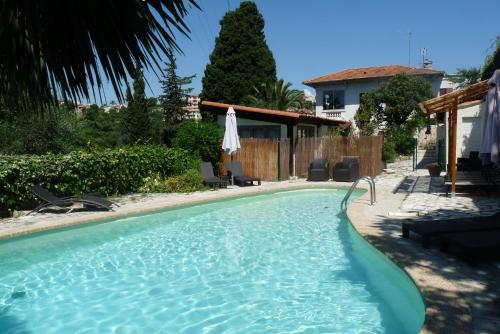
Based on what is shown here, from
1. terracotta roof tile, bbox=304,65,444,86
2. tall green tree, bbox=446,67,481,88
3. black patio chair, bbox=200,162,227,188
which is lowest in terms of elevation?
black patio chair, bbox=200,162,227,188

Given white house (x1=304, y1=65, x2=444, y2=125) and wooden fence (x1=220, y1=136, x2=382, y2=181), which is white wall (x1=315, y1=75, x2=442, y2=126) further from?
wooden fence (x1=220, y1=136, x2=382, y2=181)

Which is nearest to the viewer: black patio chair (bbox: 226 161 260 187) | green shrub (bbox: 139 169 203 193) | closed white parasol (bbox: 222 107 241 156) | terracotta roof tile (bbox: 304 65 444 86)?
green shrub (bbox: 139 169 203 193)

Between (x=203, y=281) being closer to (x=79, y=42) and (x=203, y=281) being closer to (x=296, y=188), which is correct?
(x=79, y=42)

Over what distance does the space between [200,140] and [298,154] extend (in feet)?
16.2

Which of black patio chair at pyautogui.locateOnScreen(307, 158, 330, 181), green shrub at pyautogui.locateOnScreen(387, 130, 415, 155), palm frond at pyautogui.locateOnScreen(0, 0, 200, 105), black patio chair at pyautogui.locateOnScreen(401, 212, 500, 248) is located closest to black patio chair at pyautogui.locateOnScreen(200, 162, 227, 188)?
black patio chair at pyautogui.locateOnScreen(307, 158, 330, 181)

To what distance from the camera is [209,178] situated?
16.2 m

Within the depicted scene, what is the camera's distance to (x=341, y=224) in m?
10.4

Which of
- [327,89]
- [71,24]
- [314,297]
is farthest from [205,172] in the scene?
[327,89]

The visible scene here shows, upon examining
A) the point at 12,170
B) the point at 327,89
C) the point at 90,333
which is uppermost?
the point at 327,89

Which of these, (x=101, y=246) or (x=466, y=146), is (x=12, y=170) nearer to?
(x=101, y=246)

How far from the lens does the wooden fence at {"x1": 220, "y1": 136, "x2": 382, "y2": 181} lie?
19.1 meters

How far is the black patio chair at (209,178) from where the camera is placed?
15747 millimetres

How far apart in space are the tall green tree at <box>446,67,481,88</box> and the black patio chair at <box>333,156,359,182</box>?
38.2 m

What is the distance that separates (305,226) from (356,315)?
5044 millimetres
